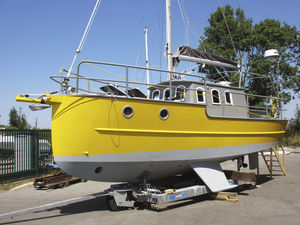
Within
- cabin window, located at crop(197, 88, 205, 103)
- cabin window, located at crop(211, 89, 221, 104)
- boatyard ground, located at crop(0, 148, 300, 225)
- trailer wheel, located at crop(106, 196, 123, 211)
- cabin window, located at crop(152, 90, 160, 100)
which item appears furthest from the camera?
cabin window, located at crop(152, 90, 160, 100)

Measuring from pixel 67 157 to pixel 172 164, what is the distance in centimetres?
274

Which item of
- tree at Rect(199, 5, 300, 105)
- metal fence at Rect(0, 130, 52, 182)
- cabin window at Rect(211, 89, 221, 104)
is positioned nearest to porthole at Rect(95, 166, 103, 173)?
cabin window at Rect(211, 89, 221, 104)

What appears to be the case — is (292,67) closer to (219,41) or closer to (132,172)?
(219,41)

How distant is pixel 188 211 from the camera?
6512 millimetres

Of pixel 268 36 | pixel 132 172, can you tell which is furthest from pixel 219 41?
pixel 132 172

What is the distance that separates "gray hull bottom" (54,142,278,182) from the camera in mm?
→ 6160

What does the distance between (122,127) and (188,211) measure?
2605 millimetres

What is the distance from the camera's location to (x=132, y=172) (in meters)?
6.86

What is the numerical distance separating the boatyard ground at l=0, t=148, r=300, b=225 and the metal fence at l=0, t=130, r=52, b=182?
2.19 m

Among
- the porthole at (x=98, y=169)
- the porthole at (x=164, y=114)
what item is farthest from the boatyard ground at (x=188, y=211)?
the porthole at (x=164, y=114)

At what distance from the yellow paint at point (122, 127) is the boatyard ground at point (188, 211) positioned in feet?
4.98

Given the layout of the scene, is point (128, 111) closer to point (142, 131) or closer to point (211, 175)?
point (142, 131)

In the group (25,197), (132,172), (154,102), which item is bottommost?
(25,197)

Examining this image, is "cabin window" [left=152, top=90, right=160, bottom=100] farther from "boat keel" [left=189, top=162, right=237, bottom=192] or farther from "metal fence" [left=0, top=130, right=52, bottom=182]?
"metal fence" [left=0, top=130, right=52, bottom=182]
